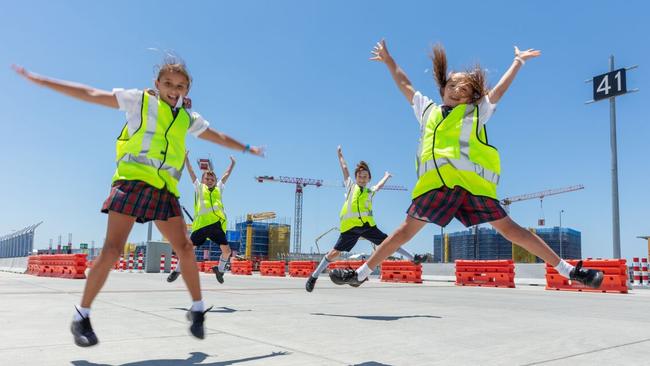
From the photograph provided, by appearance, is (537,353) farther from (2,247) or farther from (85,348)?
(2,247)

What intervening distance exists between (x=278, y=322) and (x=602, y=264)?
11.1 m

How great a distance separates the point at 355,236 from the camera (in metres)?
8.30

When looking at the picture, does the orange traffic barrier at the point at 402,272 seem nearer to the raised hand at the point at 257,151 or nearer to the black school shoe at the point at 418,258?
the black school shoe at the point at 418,258

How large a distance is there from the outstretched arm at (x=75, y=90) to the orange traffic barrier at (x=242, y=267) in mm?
22145

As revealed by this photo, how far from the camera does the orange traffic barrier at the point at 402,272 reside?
16.7 m

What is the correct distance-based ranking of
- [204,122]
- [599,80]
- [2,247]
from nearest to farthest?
[204,122], [599,80], [2,247]

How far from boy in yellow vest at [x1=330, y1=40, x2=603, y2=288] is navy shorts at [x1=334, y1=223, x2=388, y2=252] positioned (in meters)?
4.35

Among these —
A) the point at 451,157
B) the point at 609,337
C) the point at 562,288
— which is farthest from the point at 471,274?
the point at 451,157

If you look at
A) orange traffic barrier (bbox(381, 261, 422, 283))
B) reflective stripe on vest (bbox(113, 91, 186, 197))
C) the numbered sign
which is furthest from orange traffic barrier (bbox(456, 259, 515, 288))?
reflective stripe on vest (bbox(113, 91, 186, 197))

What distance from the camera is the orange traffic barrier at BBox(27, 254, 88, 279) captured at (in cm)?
1612

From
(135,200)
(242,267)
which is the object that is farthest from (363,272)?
(242,267)

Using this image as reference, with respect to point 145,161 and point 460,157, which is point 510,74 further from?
point 145,161

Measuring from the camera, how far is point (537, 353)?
3.34 meters

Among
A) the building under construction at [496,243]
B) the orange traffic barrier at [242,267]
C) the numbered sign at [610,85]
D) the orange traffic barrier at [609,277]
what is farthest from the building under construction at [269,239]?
the orange traffic barrier at [609,277]
